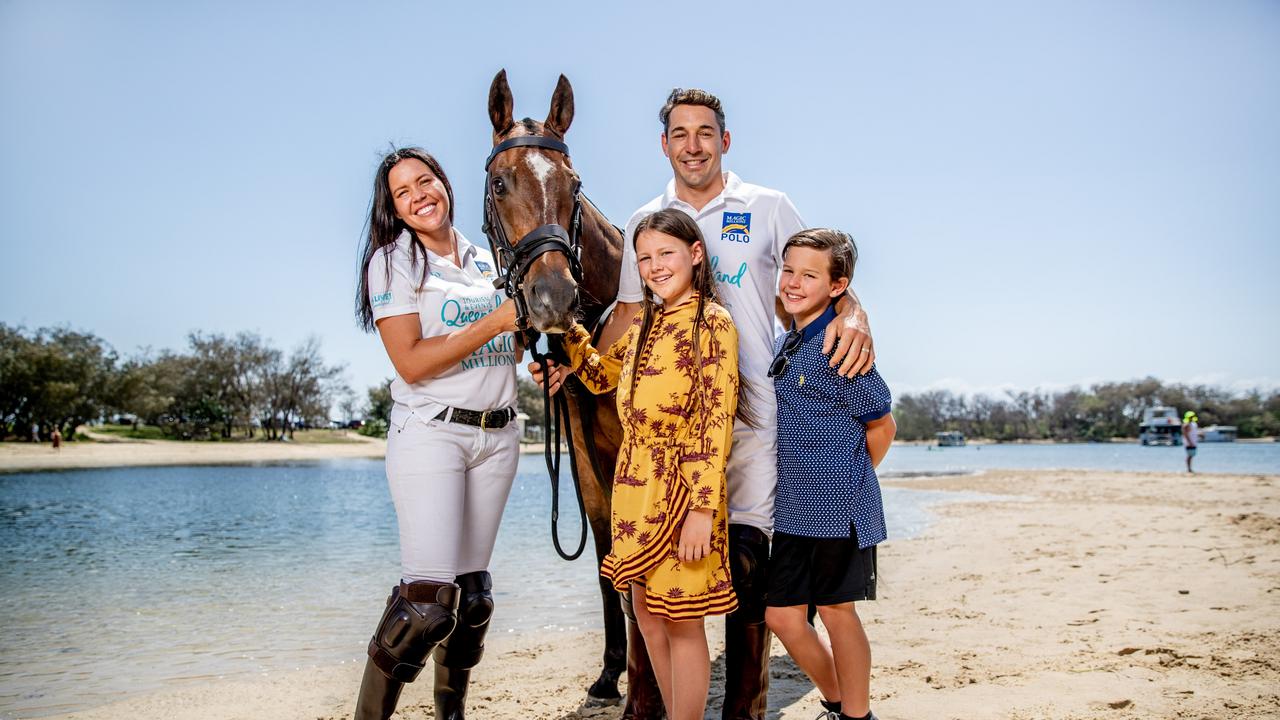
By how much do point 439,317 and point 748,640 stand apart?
171 cm

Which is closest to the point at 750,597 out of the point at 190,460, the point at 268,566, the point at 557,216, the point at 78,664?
the point at 557,216

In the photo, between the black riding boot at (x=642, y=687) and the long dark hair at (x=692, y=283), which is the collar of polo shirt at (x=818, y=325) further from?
the black riding boot at (x=642, y=687)

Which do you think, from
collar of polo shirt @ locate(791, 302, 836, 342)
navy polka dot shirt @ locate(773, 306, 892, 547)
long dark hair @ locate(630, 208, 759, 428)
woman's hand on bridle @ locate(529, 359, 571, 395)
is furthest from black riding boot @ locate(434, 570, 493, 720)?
collar of polo shirt @ locate(791, 302, 836, 342)

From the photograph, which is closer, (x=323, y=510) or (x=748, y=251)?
(x=748, y=251)

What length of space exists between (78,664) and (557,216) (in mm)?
5615

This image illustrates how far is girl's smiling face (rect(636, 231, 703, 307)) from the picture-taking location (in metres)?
2.62

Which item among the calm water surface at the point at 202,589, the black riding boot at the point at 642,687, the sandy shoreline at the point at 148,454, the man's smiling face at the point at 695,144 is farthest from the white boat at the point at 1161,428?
the man's smiling face at the point at 695,144

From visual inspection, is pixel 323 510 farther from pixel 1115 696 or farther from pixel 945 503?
pixel 1115 696

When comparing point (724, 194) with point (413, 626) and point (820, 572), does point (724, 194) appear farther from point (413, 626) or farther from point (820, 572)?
point (413, 626)

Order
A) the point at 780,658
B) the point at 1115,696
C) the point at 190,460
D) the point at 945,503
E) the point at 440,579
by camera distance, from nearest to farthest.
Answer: the point at 440,579 < the point at 1115,696 < the point at 780,658 < the point at 945,503 < the point at 190,460

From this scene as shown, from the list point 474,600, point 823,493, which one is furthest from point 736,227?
point 474,600

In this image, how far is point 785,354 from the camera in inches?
112

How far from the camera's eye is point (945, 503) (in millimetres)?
18062

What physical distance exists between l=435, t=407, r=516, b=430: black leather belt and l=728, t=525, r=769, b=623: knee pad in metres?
0.97
